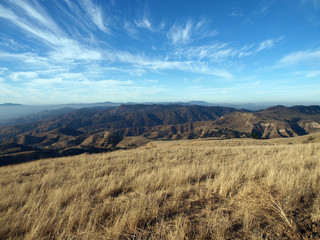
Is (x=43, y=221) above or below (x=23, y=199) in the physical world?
above

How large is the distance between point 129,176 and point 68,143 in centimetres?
12602

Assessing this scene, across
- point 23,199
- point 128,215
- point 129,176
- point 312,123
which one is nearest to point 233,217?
point 128,215

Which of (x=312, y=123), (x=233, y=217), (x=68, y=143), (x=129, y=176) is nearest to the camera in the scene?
(x=233, y=217)

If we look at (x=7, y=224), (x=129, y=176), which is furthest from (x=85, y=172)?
(x=7, y=224)

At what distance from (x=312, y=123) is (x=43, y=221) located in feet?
686

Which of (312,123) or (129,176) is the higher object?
(129,176)

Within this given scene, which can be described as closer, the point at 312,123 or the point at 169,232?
the point at 169,232

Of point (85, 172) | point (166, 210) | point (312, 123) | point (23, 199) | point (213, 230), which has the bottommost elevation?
point (312, 123)

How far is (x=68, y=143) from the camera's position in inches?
4316

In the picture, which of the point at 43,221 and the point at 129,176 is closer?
the point at 43,221

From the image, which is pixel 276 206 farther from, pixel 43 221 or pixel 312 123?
pixel 312 123

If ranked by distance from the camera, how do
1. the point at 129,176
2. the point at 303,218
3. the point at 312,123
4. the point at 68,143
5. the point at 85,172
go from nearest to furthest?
the point at 303,218 → the point at 129,176 → the point at 85,172 → the point at 68,143 → the point at 312,123

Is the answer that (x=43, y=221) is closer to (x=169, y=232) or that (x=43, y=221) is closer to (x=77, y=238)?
(x=77, y=238)

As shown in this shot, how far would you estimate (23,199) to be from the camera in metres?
3.59
